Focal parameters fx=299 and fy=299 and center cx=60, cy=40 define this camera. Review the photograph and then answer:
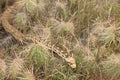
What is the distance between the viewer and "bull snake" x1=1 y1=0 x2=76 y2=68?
10.8 ft

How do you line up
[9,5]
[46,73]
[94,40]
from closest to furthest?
[46,73]
[94,40]
[9,5]

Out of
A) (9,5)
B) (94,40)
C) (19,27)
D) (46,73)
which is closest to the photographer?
(46,73)

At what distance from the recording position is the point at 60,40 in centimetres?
352

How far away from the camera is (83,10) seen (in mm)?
3840

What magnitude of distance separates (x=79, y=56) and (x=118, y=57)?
429 mm

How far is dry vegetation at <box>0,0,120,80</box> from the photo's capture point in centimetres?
323

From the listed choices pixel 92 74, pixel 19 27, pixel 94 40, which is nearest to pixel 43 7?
pixel 19 27

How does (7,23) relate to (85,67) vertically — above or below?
above

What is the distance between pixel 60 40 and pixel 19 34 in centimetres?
50

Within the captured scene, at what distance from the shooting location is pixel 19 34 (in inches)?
141

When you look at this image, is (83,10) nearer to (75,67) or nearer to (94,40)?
(94,40)

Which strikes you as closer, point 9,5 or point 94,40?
point 94,40

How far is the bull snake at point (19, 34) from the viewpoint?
3.28 m

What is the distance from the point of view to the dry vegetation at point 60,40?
323cm
